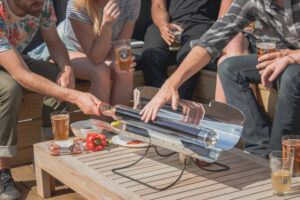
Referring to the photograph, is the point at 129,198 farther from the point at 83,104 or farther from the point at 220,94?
the point at 220,94

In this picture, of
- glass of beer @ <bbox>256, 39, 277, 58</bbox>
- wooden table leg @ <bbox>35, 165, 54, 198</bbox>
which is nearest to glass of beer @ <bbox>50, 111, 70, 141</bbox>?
wooden table leg @ <bbox>35, 165, 54, 198</bbox>

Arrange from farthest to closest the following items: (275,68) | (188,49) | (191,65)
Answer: (188,49) < (275,68) < (191,65)

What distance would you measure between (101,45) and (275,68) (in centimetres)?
120

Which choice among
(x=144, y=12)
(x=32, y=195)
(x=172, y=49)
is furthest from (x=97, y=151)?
(x=144, y=12)

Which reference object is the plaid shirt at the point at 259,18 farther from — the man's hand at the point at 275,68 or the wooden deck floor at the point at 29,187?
the wooden deck floor at the point at 29,187

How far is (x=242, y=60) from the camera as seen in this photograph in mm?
3340

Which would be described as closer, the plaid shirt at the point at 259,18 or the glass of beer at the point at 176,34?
the plaid shirt at the point at 259,18

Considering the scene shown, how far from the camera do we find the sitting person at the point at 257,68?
2.71 m

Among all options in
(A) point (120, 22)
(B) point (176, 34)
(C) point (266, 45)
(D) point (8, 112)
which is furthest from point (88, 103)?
(B) point (176, 34)

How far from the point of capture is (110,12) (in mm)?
3611

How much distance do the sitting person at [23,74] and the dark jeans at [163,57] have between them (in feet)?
2.28

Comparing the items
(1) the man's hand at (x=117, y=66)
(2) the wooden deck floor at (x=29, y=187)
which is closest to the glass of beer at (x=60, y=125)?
(2) the wooden deck floor at (x=29, y=187)

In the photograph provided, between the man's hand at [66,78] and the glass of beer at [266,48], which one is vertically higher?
the glass of beer at [266,48]

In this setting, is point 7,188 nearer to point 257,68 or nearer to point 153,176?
point 153,176
